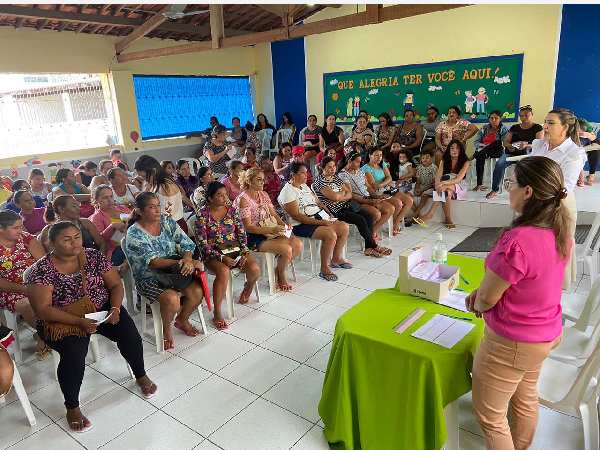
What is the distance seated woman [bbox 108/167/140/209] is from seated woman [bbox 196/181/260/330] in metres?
1.14

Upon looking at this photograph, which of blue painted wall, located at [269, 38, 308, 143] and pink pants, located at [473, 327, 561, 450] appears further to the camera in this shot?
blue painted wall, located at [269, 38, 308, 143]

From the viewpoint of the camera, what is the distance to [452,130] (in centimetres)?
666

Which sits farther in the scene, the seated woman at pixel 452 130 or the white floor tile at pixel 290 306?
the seated woman at pixel 452 130

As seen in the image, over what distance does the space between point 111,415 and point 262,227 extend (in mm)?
1970

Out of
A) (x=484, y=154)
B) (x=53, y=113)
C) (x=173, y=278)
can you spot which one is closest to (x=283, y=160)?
(x=484, y=154)

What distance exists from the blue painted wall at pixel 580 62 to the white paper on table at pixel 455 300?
5.88 meters

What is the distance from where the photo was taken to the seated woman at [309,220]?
4.21m

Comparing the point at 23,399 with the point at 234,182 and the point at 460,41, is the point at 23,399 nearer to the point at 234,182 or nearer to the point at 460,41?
the point at 234,182

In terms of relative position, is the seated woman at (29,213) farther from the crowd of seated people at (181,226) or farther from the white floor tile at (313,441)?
the white floor tile at (313,441)

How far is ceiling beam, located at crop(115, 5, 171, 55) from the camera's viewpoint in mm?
7250

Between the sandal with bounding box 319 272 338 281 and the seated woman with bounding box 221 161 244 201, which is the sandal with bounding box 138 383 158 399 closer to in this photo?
the sandal with bounding box 319 272 338 281

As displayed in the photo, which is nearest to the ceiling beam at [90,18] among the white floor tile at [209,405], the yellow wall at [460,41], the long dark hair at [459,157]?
the yellow wall at [460,41]

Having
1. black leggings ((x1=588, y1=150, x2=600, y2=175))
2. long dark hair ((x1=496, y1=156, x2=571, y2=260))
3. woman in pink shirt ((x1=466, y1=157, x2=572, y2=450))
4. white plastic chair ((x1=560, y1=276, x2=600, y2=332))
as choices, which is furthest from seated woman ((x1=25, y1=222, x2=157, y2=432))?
black leggings ((x1=588, y1=150, x2=600, y2=175))

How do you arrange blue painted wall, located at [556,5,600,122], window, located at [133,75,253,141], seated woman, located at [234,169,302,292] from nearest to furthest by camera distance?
seated woman, located at [234,169,302,292] < blue painted wall, located at [556,5,600,122] < window, located at [133,75,253,141]
